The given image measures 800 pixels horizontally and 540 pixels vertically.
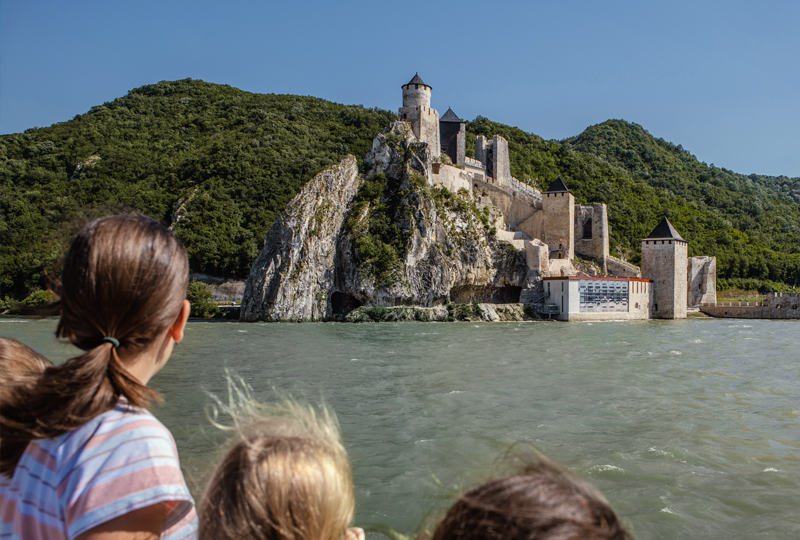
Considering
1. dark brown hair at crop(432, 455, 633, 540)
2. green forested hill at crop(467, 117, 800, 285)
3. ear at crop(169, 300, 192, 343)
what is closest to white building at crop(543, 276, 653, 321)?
green forested hill at crop(467, 117, 800, 285)

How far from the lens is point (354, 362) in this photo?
15266 millimetres

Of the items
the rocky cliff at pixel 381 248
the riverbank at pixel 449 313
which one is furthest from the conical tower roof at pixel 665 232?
the riverbank at pixel 449 313

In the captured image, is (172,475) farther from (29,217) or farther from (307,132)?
(307,132)

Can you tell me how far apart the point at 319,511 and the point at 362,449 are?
19.5ft

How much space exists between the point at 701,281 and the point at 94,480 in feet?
175

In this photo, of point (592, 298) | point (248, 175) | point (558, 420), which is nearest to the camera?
point (558, 420)

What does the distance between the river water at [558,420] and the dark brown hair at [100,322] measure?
0.47m

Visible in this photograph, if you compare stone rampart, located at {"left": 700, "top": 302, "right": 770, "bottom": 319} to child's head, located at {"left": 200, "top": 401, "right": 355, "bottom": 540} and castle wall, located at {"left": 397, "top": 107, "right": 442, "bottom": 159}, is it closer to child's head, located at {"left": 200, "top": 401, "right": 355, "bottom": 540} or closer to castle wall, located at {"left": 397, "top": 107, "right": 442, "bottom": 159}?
castle wall, located at {"left": 397, "top": 107, "right": 442, "bottom": 159}

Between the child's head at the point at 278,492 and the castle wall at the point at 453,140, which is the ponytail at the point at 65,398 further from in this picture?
the castle wall at the point at 453,140

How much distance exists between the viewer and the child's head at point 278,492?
3.93ft

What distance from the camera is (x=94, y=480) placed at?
129 cm

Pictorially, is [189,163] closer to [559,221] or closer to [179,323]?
[559,221]

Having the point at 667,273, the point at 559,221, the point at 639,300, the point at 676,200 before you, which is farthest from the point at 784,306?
the point at 676,200

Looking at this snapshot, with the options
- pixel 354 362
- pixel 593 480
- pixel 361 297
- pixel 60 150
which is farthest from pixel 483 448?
pixel 60 150
